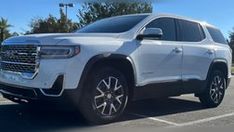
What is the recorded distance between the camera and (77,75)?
21.7 feet

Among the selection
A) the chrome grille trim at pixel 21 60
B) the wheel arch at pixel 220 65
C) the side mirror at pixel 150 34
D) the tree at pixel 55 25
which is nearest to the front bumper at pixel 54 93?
the chrome grille trim at pixel 21 60

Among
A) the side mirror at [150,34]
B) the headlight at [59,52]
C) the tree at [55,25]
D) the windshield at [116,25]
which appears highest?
the windshield at [116,25]

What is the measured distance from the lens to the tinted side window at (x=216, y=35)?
392 inches

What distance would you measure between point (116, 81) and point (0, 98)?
3.32 meters

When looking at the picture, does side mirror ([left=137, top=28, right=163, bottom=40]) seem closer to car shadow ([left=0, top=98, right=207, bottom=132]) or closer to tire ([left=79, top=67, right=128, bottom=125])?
tire ([left=79, top=67, right=128, bottom=125])

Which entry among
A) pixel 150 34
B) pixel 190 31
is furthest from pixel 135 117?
pixel 190 31

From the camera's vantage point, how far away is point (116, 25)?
26.5 feet

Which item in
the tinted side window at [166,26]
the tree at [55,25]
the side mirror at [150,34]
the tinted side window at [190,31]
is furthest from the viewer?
the tree at [55,25]

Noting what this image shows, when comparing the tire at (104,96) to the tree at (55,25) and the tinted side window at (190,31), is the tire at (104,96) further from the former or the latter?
the tree at (55,25)

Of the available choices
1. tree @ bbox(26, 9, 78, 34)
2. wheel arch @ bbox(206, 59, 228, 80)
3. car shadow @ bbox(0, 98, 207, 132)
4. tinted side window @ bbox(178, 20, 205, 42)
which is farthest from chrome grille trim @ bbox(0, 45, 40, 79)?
tree @ bbox(26, 9, 78, 34)

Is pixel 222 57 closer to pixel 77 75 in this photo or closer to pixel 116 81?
pixel 116 81

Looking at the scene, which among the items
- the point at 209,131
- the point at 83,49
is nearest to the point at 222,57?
the point at 209,131

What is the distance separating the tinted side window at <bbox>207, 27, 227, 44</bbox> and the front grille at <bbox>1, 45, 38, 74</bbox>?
4.41m

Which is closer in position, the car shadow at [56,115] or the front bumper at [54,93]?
the front bumper at [54,93]
